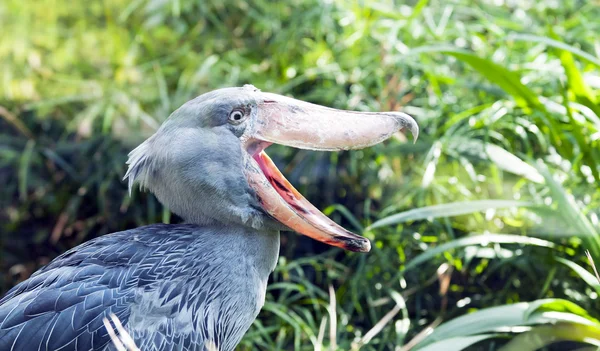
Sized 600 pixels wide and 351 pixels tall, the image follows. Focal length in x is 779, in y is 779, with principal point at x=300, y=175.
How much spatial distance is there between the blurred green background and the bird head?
394 mm

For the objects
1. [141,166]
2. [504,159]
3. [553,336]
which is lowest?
[553,336]

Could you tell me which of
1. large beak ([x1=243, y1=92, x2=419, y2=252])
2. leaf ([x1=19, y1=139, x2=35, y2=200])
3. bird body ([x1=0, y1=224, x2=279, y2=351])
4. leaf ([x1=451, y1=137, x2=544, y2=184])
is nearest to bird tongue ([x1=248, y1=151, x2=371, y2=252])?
large beak ([x1=243, y1=92, x2=419, y2=252])

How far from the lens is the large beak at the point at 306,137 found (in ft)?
5.60

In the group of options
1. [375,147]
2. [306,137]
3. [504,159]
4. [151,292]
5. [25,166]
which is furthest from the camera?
[25,166]

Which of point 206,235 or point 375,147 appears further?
point 375,147

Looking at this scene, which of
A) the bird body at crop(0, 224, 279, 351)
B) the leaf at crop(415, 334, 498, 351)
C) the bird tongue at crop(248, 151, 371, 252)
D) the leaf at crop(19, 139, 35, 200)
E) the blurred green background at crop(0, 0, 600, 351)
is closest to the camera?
the bird body at crop(0, 224, 279, 351)

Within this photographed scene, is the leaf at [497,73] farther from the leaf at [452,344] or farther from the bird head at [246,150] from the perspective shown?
the leaf at [452,344]

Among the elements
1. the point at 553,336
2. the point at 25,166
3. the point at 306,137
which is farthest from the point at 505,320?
the point at 25,166

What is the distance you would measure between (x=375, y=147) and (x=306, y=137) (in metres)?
1.14

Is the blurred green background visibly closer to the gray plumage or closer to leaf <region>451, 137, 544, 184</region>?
leaf <region>451, 137, 544, 184</region>

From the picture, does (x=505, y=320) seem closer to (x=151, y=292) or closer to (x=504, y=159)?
(x=504, y=159)

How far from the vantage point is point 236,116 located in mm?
1745

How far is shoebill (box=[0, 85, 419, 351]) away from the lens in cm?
162

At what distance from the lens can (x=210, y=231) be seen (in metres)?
1.76
